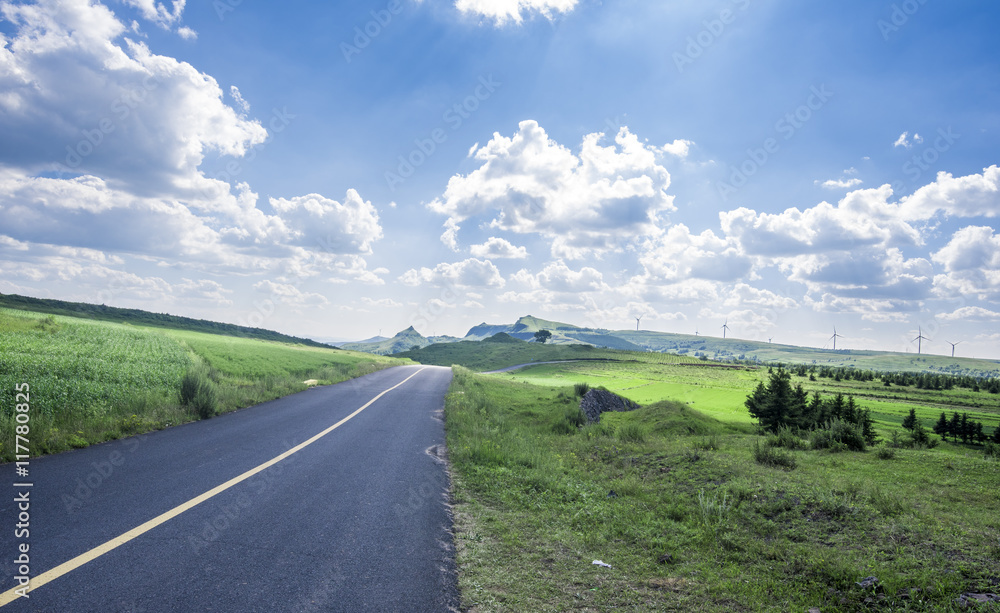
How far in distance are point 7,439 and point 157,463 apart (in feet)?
10.0

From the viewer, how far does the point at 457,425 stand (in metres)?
15.4

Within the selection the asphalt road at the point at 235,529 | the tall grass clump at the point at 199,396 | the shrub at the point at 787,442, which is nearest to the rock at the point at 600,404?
the shrub at the point at 787,442

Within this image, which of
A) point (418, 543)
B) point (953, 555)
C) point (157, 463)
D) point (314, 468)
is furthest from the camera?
point (314, 468)

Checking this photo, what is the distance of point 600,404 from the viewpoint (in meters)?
26.1

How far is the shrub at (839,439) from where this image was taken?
11.5 m

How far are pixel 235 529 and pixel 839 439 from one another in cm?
1402

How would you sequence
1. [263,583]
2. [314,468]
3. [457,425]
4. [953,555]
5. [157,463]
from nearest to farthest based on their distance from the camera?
[263,583], [953,555], [157,463], [314,468], [457,425]

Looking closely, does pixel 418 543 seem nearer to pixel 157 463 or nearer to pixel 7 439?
pixel 157 463

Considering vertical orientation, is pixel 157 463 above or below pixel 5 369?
below

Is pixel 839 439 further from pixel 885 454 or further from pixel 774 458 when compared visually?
pixel 774 458

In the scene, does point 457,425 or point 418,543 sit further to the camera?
point 457,425

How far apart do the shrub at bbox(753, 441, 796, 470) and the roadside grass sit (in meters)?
0.27

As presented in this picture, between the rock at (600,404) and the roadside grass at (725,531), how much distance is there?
42.6ft

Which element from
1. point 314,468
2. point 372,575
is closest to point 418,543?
point 372,575
